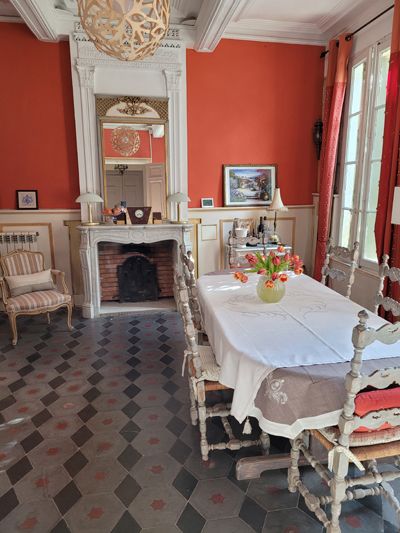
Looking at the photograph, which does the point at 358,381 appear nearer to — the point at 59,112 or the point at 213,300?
the point at 213,300

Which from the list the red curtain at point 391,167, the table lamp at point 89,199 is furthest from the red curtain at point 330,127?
the table lamp at point 89,199

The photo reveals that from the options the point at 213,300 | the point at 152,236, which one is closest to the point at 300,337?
the point at 213,300

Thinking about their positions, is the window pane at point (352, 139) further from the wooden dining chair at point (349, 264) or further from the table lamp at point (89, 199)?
the table lamp at point (89, 199)

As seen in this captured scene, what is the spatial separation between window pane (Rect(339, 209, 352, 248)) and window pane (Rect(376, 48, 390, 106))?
3.94ft

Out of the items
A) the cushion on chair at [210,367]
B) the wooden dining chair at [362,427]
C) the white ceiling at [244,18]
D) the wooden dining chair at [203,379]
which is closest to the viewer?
the wooden dining chair at [362,427]

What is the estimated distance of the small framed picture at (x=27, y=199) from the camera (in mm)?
4477

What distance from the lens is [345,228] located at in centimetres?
451

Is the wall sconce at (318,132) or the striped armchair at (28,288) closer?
the striped armchair at (28,288)

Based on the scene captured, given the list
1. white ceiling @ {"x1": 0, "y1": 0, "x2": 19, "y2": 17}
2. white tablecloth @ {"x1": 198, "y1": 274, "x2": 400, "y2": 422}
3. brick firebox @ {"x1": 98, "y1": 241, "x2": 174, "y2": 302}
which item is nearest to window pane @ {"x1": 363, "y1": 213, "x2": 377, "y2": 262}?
white tablecloth @ {"x1": 198, "y1": 274, "x2": 400, "y2": 422}

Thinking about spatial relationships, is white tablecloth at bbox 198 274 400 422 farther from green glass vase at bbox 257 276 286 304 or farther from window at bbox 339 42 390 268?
window at bbox 339 42 390 268

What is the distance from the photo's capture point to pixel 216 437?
241 cm

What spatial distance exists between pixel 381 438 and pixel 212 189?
3.71 meters

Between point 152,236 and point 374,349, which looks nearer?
point 374,349

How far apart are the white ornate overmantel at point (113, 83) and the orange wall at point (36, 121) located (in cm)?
19
